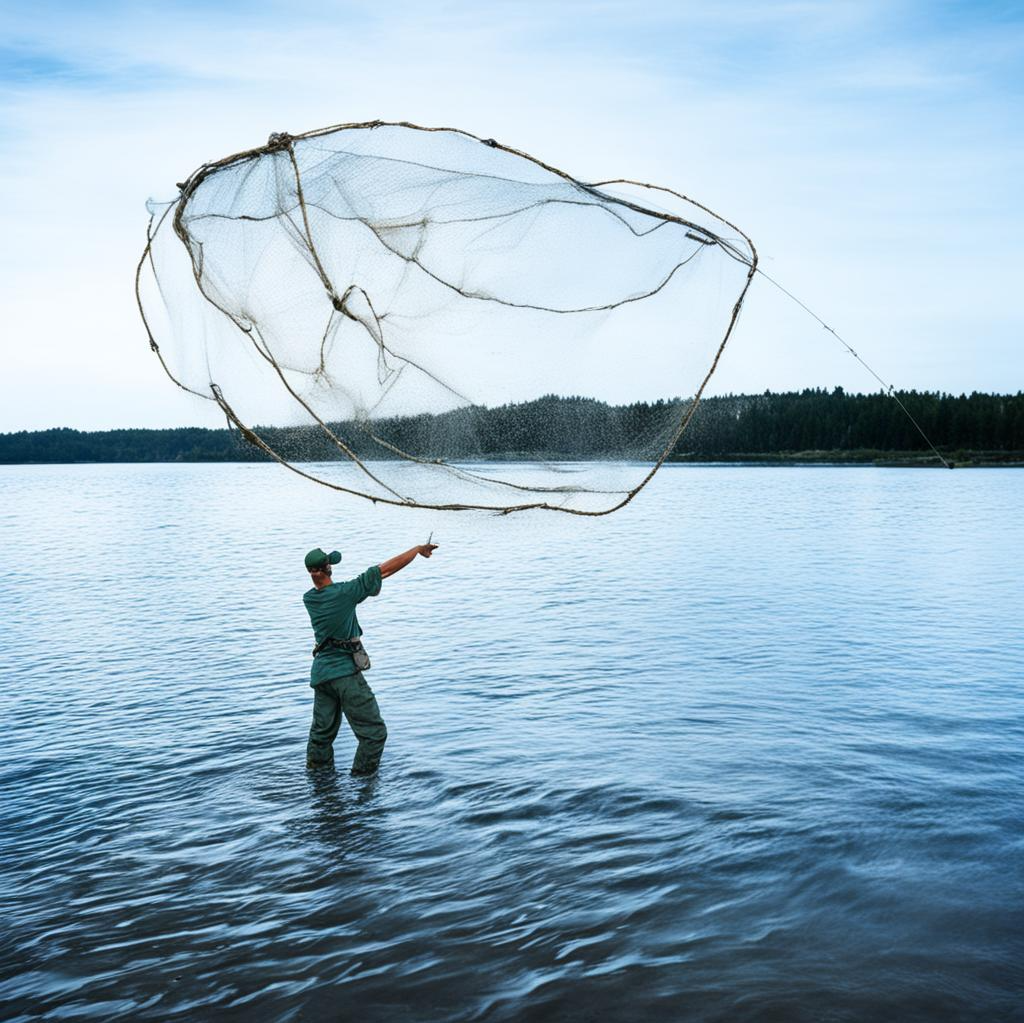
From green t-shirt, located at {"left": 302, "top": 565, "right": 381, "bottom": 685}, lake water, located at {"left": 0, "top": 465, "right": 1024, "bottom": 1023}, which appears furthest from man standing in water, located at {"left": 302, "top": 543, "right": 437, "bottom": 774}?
lake water, located at {"left": 0, "top": 465, "right": 1024, "bottom": 1023}

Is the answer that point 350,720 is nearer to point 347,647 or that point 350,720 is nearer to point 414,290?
point 347,647

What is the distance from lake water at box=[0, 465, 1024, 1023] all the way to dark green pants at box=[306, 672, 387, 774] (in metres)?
0.29

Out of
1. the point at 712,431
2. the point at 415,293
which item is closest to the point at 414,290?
the point at 415,293

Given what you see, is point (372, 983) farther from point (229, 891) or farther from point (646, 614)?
point (646, 614)

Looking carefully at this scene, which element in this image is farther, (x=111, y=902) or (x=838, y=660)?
(x=838, y=660)

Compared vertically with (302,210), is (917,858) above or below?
below

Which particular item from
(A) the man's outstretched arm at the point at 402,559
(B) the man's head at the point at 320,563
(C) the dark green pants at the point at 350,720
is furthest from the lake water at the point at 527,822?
(B) the man's head at the point at 320,563

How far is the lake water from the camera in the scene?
609 cm

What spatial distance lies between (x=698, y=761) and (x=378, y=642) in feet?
32.6

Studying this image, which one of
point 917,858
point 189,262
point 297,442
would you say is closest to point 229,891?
point 297,442

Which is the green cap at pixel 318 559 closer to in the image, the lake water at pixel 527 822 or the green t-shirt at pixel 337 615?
the green t-shirt at pixel 337 615

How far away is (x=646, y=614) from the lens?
22.4 metres

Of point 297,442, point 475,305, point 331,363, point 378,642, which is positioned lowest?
point 378,642

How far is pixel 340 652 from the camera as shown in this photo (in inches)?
362
